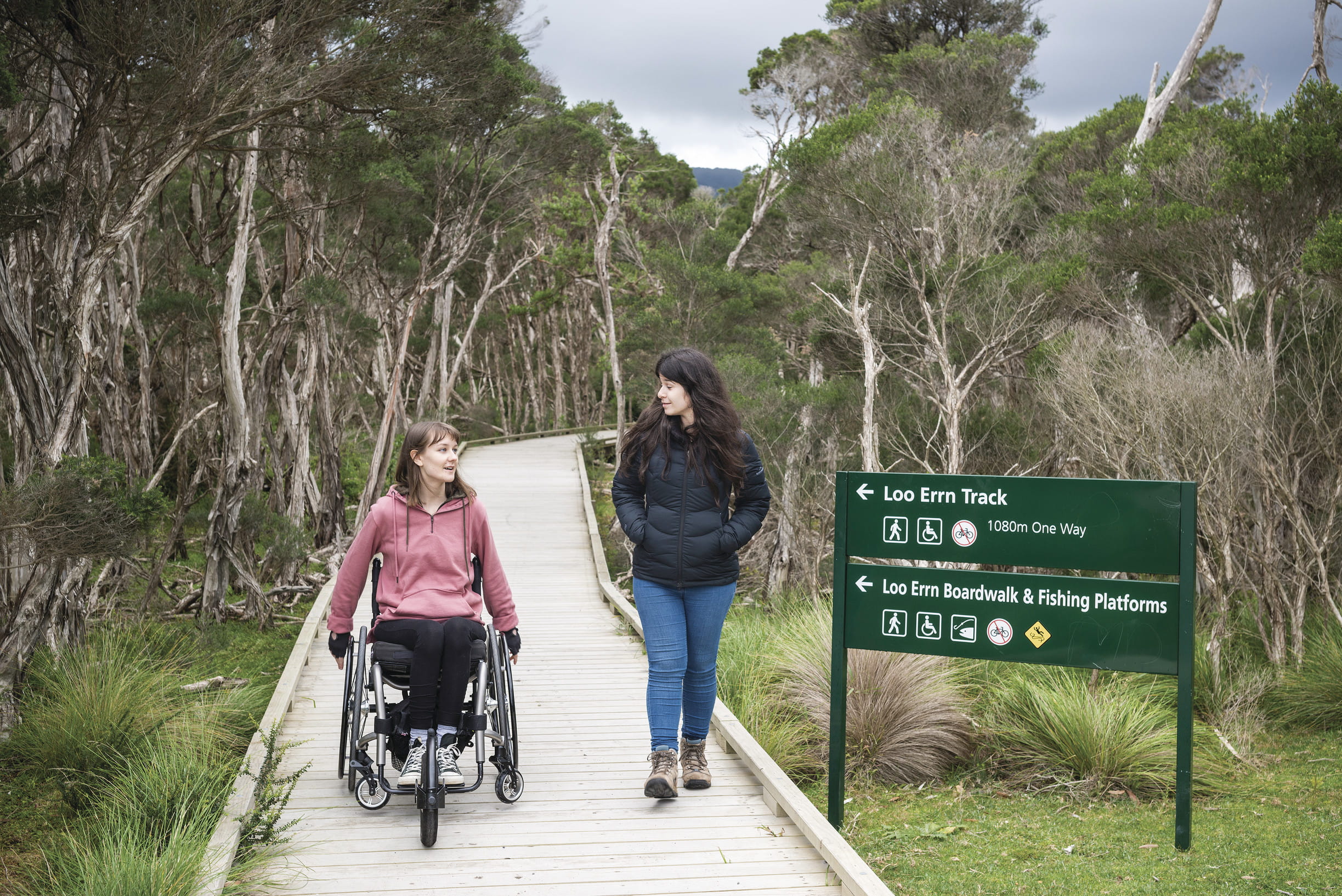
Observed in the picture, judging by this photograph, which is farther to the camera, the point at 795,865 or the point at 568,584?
the point at 568,584

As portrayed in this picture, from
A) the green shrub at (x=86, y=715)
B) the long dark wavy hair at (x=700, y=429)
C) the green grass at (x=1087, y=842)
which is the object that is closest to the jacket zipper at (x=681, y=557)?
the long dark wavy hair at (x=700, y=429)

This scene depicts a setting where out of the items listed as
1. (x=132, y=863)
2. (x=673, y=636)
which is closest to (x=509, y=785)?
(x=673, y=636)

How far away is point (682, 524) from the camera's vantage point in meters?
4.11

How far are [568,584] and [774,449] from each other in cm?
691

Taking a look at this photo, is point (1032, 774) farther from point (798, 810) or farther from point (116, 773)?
point (116, 773)

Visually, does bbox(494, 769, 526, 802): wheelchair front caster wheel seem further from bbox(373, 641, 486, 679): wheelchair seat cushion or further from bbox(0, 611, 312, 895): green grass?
bbox(0, 611, 312, 895): green grass

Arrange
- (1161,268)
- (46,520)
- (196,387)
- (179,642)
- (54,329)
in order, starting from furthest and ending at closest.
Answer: (196,387), (1161,268), (179,642), (54,329), (46,520)

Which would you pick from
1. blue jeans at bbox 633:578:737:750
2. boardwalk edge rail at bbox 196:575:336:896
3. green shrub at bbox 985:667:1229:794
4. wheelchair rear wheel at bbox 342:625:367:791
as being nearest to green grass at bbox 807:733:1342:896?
green shrub at bbox 985:667:1229:794

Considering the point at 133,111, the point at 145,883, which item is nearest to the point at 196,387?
the point at 133,111

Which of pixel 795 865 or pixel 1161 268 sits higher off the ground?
pixel 1161 268

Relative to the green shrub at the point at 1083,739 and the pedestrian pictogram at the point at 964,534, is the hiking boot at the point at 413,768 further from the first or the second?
the green shrub at the point at 1083,739

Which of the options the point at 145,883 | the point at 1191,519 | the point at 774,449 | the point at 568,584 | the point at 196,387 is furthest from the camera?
the point at 774,449

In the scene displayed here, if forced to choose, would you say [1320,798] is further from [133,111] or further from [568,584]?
[133,111]

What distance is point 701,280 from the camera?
70.5ft
